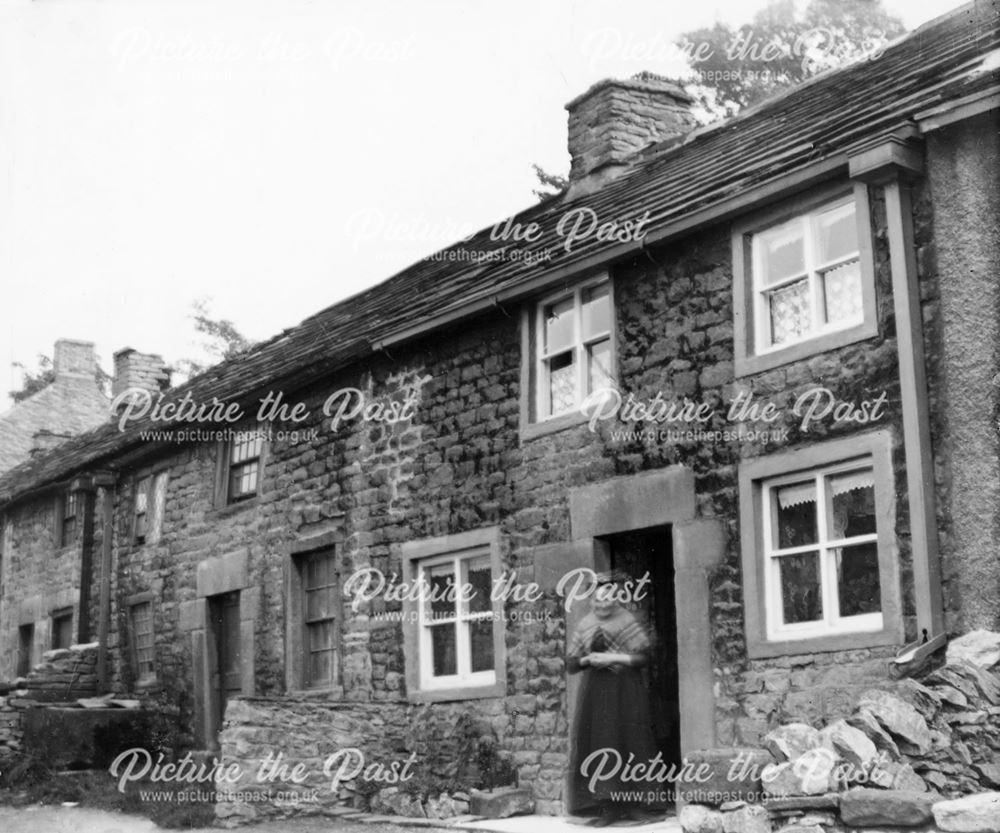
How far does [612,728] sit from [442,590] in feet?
12.4

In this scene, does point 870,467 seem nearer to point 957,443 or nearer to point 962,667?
point 957,443

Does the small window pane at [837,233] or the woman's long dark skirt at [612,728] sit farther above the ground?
the small window pane at [837,233]

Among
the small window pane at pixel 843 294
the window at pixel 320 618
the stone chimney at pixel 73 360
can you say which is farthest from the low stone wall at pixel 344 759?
the stone chimney at pixel 73 360

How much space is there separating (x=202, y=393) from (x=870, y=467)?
→ 13.9 metres

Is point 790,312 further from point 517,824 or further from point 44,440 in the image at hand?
point 44,440

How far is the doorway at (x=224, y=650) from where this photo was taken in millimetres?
18531

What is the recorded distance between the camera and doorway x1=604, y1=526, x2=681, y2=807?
41.2ft

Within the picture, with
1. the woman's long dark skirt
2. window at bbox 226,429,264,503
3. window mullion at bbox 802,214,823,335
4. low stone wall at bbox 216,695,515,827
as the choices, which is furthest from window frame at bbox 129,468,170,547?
window mullion at bbox 802,214,823,335

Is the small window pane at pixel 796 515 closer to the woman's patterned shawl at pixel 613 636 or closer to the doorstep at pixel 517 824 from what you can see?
the woman's patterned shawl at pixel 613 636

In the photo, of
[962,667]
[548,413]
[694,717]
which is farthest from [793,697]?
[548,413]

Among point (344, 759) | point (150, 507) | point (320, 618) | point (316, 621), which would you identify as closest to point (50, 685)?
point (150, 507)

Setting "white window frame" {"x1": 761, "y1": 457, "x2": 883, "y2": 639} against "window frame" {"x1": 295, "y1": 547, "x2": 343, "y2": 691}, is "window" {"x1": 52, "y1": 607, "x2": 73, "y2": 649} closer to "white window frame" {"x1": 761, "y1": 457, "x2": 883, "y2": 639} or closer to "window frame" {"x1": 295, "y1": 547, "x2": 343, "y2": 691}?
"window frame" {"x1": 295, "y1": 547, "x2": 343, "y2": 691}

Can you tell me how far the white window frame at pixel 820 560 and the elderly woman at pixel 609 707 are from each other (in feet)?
4.10

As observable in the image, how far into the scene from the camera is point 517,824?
11.7 metres
